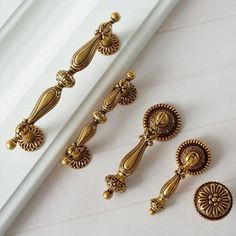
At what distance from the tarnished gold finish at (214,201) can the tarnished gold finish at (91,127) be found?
7.1 inches

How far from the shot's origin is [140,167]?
0.71 meters

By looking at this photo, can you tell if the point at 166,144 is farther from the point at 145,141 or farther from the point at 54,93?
the point at 54,93

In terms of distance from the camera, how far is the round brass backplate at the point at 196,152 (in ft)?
2.29

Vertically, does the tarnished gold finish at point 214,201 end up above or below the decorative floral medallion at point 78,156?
above

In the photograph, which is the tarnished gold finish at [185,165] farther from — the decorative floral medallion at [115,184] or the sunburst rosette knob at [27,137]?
the sunburst rosette knob at [27,137]

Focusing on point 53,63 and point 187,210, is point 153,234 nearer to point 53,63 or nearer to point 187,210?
point 187,210

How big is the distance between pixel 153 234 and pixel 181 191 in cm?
8

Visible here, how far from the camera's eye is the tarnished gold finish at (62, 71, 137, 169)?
2.26 feet

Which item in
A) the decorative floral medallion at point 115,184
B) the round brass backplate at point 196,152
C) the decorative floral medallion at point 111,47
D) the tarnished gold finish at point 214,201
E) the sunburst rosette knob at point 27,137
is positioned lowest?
the sunburst rosette knob at point 27,137

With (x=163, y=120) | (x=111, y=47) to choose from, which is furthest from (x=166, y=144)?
(x=111, y=47)

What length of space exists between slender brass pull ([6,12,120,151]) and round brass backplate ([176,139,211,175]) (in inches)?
7.7

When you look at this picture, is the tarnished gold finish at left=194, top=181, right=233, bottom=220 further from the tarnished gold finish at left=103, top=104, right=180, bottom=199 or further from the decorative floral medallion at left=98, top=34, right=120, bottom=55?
the decorative floral medallion at left=98, top=34, right=120, bottom=55

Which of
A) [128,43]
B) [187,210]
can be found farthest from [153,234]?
[128,43]

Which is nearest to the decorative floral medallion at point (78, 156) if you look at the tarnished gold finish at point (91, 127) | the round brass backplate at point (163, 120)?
the tarnished gold finish at point (91, 127)
